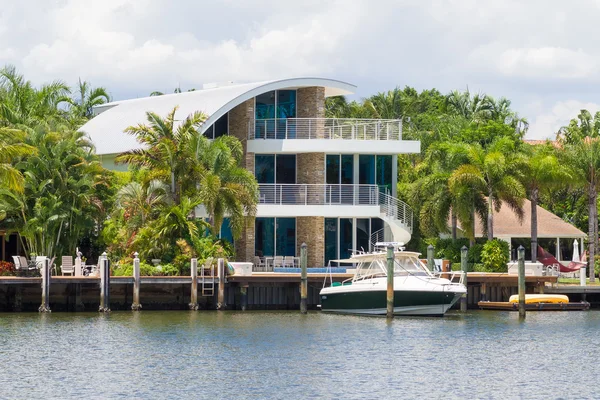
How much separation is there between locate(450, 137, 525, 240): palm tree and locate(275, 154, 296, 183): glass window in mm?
7729

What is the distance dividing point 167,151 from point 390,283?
1140 centimetres

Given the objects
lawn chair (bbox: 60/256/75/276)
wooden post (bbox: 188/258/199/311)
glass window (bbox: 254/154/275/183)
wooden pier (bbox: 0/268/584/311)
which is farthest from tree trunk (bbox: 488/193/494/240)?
lawn chair (bbox: 60/256/75/276)

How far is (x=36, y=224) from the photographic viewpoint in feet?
178

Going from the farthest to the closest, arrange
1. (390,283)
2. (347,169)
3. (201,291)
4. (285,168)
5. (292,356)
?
(285,168) < (347,169) < (201,291) < (390,283) < (292,356)

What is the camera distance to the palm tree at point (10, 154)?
4834 cm

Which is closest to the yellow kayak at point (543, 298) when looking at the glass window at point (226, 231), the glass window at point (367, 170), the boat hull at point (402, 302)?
the boat hull at point (402, 302)

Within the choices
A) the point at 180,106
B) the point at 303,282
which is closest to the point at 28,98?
the point at 180,106

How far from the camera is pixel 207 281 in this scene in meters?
51.5

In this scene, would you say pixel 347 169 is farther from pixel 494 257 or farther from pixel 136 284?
pixel 136 284

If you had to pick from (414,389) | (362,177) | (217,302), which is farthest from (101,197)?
(414,389)

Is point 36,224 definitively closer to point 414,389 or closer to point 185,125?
point 185,125

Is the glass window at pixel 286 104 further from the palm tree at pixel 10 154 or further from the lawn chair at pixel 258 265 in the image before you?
the palm tree at pixel 10 154

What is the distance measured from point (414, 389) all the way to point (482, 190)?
27.3m

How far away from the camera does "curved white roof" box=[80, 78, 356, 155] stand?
196 ft
